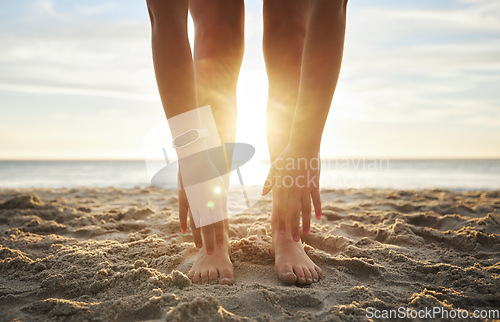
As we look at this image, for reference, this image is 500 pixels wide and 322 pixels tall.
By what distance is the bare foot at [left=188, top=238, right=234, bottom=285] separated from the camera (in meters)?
1.35

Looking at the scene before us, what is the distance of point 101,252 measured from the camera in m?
1.62

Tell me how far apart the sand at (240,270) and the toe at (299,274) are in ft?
0.19

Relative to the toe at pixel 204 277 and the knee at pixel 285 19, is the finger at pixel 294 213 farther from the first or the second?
the knee at pixel 285 19

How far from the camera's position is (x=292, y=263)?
1424 mm

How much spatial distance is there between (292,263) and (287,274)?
0.27ft

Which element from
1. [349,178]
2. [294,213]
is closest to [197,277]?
[294,213]

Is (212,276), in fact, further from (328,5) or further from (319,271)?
(328,5)

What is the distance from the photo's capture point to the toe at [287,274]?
4.39 feet

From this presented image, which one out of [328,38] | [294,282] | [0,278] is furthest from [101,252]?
[328,38]

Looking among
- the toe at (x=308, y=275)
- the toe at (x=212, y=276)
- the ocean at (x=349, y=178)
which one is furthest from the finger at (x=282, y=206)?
the ocean at (x=349, y=178)

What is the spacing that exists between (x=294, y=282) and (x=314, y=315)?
0.96 feet

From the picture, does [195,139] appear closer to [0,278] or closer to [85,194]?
[0,278]

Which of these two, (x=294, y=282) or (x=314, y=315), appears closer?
(x=314, y=315)

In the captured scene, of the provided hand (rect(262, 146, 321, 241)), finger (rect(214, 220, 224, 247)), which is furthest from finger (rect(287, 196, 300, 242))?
finger (rect(214, 220, 224, 247))
